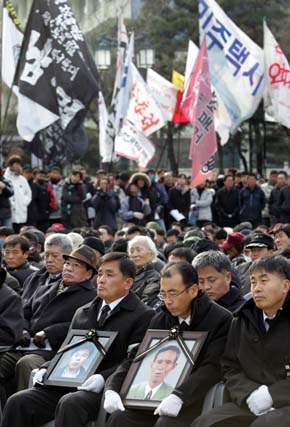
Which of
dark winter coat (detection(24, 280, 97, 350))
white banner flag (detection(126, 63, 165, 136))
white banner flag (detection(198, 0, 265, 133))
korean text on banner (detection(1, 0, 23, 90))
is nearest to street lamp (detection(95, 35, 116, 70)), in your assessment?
white banner flag (detection(126, 63, 165, 136))

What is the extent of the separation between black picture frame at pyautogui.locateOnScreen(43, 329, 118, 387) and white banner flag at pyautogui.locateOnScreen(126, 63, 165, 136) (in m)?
16.0

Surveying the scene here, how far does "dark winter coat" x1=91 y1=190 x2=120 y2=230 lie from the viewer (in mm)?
21766

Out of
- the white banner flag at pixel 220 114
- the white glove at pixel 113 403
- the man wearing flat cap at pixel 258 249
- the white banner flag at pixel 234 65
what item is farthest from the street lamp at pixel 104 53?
the white glove at pixel 113 403

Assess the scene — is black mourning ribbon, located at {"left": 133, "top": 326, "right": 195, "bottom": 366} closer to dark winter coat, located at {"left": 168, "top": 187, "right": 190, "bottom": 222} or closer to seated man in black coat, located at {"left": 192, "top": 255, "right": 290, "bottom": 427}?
seated man in black coat, located at {"left": 192, "top": 255, "right": 290, "bottom": 427}

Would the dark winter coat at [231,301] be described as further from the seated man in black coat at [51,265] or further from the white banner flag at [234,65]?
the white banner flag at [234,65]

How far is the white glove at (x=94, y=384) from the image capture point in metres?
8.23

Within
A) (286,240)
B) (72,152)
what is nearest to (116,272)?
(286,240)

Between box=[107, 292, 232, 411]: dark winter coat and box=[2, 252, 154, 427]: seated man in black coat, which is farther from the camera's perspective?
box=[2, 252, 154, 427]: seated man in black coat

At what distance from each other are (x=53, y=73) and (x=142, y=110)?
22.3ft

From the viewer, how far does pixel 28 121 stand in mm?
18766

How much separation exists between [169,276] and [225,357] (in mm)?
776

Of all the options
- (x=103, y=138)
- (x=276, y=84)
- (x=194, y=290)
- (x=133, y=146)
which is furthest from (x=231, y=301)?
(x=103, y=138)

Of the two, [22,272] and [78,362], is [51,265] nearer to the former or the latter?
[22,272]

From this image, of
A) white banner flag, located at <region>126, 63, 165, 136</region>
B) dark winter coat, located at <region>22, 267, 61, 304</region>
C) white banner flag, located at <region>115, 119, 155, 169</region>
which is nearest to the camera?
dark winter coat, located at <region>22, 267, 61, 304</region>
